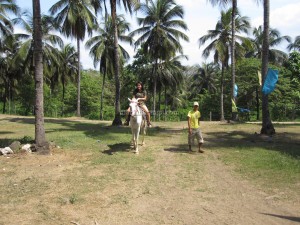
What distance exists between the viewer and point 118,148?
471 inches

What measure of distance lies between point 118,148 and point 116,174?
3.34m

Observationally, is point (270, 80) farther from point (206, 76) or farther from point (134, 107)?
point (206, 76)

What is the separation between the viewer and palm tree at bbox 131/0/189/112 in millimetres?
34281

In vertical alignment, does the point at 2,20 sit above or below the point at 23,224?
above

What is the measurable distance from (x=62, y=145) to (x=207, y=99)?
3530 centimetres

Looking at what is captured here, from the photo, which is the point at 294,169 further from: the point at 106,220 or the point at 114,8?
the point at 114,8

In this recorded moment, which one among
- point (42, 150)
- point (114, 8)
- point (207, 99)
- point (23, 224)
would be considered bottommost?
point (23, 224)

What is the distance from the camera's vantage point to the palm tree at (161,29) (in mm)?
34281

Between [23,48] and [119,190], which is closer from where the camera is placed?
[119,190]

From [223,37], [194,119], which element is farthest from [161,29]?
[194,119]

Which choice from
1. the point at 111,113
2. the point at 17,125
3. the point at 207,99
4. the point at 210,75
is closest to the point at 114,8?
the point at 17,125

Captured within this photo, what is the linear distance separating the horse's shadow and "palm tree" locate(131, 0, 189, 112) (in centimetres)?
2335

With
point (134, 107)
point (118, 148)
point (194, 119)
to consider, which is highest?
point (134, 107)

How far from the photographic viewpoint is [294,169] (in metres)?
9.15
